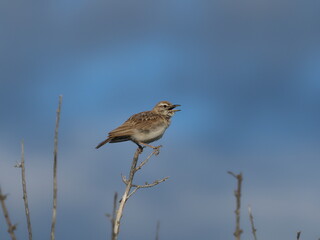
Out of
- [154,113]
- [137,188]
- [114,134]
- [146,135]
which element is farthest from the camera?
[154,113]

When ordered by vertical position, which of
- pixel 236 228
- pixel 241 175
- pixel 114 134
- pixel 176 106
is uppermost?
pixel 176 106

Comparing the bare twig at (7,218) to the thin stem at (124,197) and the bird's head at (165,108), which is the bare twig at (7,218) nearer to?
the thin stem at (124,197)

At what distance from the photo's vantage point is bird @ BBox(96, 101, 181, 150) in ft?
48.0

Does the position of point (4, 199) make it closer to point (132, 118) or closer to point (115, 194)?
point (115, 194)

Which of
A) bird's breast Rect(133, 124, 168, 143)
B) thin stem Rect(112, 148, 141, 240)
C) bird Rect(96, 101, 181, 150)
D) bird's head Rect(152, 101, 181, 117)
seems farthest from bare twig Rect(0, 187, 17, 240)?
bird's head Rect(152, 101, 181, 117)

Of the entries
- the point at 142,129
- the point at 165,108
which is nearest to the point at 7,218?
the point at 142,129

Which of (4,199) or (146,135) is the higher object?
(146,135)

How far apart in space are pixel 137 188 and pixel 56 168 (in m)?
4.53

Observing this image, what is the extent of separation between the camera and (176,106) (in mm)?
17781

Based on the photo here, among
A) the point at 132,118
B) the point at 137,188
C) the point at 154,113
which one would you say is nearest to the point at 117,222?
the point at 137,188

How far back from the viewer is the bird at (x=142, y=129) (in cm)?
1462

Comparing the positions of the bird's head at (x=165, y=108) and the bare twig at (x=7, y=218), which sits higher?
the bird's head at (x=165, y=108)

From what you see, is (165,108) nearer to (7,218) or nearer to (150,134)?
(150,134)

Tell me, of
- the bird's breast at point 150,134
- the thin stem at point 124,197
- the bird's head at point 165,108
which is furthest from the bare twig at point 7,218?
the bird's head at point 165,108
